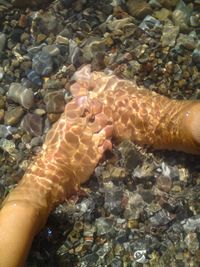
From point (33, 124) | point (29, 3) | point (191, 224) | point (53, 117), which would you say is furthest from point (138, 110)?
point (29, 3)

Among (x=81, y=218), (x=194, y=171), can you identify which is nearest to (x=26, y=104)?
(x=81, y=218)

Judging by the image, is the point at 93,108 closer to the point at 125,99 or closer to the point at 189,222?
the point at 125,99

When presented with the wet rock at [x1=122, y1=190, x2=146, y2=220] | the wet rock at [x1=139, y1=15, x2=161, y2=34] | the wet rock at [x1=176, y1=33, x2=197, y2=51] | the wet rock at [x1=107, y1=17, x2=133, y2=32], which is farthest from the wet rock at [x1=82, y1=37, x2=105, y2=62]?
the wet rock at [x1=122, y1=190, x2=146, y2=220]

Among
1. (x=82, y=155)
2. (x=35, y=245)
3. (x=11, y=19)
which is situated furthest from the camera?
(x=11, y=19)

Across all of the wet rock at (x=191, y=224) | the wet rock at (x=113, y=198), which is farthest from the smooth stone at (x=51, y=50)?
the wet rock at (x=191, y=224)

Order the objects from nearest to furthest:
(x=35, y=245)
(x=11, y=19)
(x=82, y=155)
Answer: (x=35, y=245), (x=82, y=155), (x=11, y=19)

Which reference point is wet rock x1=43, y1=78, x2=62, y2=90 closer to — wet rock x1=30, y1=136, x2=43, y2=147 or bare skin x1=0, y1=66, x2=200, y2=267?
bare skin x1=0, y1=66, x2=200, y2=267
